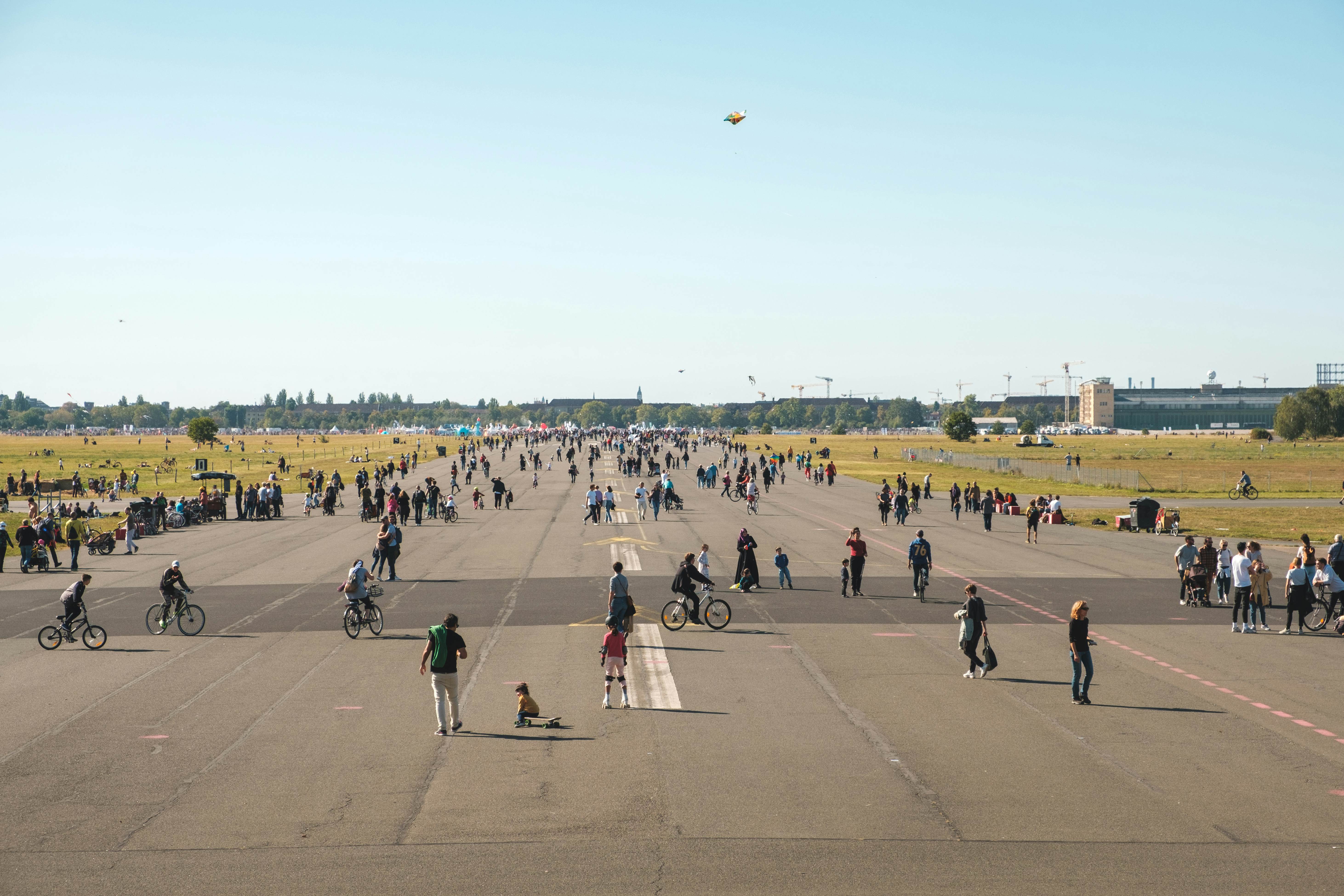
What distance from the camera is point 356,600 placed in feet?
67.0

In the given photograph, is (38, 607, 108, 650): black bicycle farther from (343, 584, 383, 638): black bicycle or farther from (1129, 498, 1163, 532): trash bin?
(1129, 498, 1163, 532): trash bin

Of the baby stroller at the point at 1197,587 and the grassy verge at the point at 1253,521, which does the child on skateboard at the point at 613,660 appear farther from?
the grassy verge at the point at 1253,521

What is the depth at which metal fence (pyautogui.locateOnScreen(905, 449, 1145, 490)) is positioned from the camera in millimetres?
69062

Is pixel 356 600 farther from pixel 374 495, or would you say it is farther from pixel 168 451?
pixel 168 451

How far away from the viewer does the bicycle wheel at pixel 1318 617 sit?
2141cm

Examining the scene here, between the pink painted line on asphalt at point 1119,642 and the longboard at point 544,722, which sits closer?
the longboard at point 544,722

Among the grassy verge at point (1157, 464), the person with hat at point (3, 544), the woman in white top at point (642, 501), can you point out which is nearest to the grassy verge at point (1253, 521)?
the grassy verge at point (1157, 464)

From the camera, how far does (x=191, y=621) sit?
835 inches

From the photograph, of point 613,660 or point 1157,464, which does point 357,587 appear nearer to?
point 613,660

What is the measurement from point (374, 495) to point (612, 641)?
43419 millimetres

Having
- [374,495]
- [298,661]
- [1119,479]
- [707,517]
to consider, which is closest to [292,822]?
[298,661]

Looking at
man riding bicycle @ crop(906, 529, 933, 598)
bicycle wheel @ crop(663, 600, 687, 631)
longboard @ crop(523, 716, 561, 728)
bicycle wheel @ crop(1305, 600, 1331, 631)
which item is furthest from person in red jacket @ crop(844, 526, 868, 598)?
longboard @ crop(523, 716, 561, 728)

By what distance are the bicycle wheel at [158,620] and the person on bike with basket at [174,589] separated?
0.08 m

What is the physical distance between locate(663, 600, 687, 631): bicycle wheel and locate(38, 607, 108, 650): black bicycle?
35.2 ft
